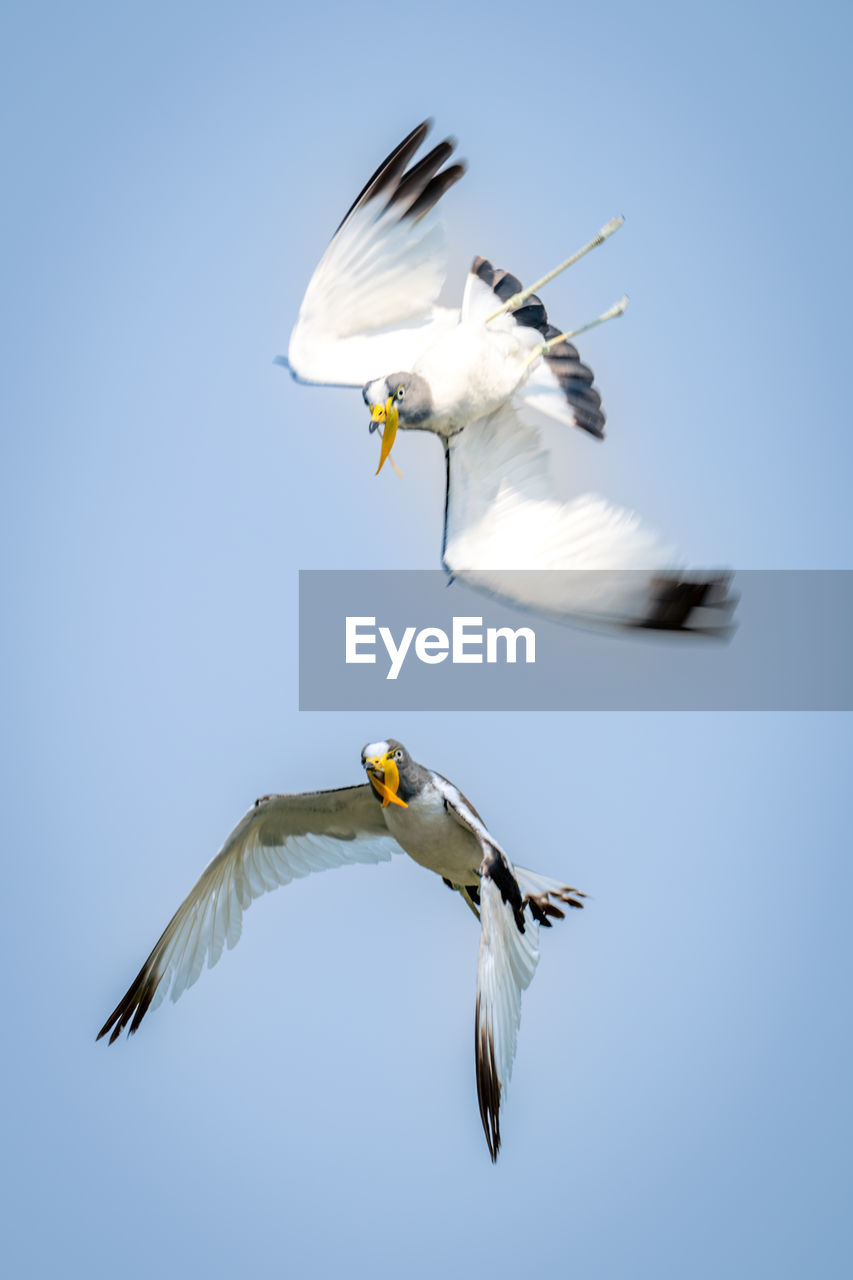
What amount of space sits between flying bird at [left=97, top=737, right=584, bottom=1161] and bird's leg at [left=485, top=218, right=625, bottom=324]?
1.90 metres

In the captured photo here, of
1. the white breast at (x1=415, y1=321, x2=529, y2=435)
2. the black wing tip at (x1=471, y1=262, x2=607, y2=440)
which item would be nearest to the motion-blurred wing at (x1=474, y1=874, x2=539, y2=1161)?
the white breast at (x1=415, y1=321, x2=529, y2=435)

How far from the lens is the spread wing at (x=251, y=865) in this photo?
7.71 meters

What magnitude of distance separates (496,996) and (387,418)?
7.57ft

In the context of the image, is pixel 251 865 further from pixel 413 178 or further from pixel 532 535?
pixel 413 178

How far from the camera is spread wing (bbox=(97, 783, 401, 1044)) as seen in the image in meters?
7.71

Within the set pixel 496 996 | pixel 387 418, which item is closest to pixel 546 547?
pixel 387 418

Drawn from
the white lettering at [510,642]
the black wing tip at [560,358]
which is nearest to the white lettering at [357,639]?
the white lettering at [510,642]

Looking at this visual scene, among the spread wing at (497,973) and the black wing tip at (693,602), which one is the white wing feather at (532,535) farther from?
the spread wing at (497,973)

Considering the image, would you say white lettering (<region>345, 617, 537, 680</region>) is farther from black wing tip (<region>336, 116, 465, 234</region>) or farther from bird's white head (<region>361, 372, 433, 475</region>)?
black wing tip (<region>336, 116, 465, 234</region>)

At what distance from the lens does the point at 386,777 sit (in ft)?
22.5

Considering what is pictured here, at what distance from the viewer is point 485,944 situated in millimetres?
6152

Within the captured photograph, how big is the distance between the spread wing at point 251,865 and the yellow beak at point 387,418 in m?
1.69

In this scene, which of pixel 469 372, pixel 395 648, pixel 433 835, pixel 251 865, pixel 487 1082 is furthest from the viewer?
pixel 395 648

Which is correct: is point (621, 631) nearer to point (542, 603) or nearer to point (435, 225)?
point (542, 603)
